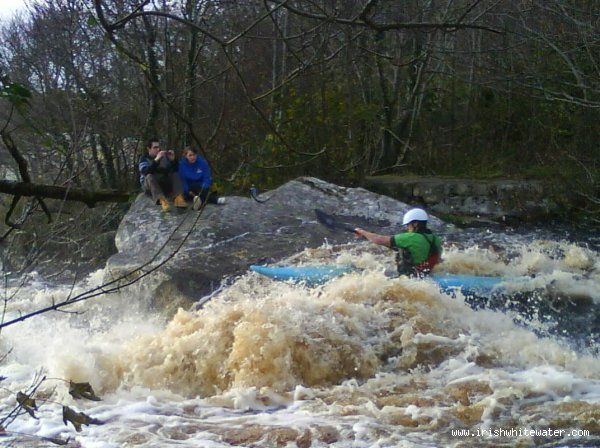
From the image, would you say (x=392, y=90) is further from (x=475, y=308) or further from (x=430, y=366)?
(x=430, y=366)

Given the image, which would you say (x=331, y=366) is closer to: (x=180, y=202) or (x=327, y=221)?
(x=327, y=221)

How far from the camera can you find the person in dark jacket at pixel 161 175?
1076 centimetres

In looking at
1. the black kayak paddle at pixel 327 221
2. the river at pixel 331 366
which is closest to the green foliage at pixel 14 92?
the river at pixel 331 366

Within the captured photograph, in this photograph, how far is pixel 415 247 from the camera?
26.6 feet

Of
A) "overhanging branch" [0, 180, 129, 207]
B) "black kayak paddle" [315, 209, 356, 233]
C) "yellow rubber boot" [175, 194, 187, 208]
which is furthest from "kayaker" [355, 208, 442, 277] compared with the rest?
"overhanging branch" [0, 180, 129, 207]

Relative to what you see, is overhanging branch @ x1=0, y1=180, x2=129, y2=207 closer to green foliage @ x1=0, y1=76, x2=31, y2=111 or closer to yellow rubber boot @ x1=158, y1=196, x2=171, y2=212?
green foliage @ x1=0, y1=76, x2=31, y2=111

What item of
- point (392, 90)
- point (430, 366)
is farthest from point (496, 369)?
point (392, 90)

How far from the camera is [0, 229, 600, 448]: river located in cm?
529

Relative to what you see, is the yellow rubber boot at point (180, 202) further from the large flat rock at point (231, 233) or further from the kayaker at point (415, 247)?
the kayaker at point (415, 247)

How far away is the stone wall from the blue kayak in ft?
18.3

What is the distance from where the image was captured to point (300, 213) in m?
12.0

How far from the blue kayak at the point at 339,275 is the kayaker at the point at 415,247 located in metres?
0.17

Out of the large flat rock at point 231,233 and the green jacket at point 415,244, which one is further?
the large flat rock at point 231,233

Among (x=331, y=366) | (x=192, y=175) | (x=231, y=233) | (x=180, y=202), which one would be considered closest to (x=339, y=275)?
(x=331, y=366)
